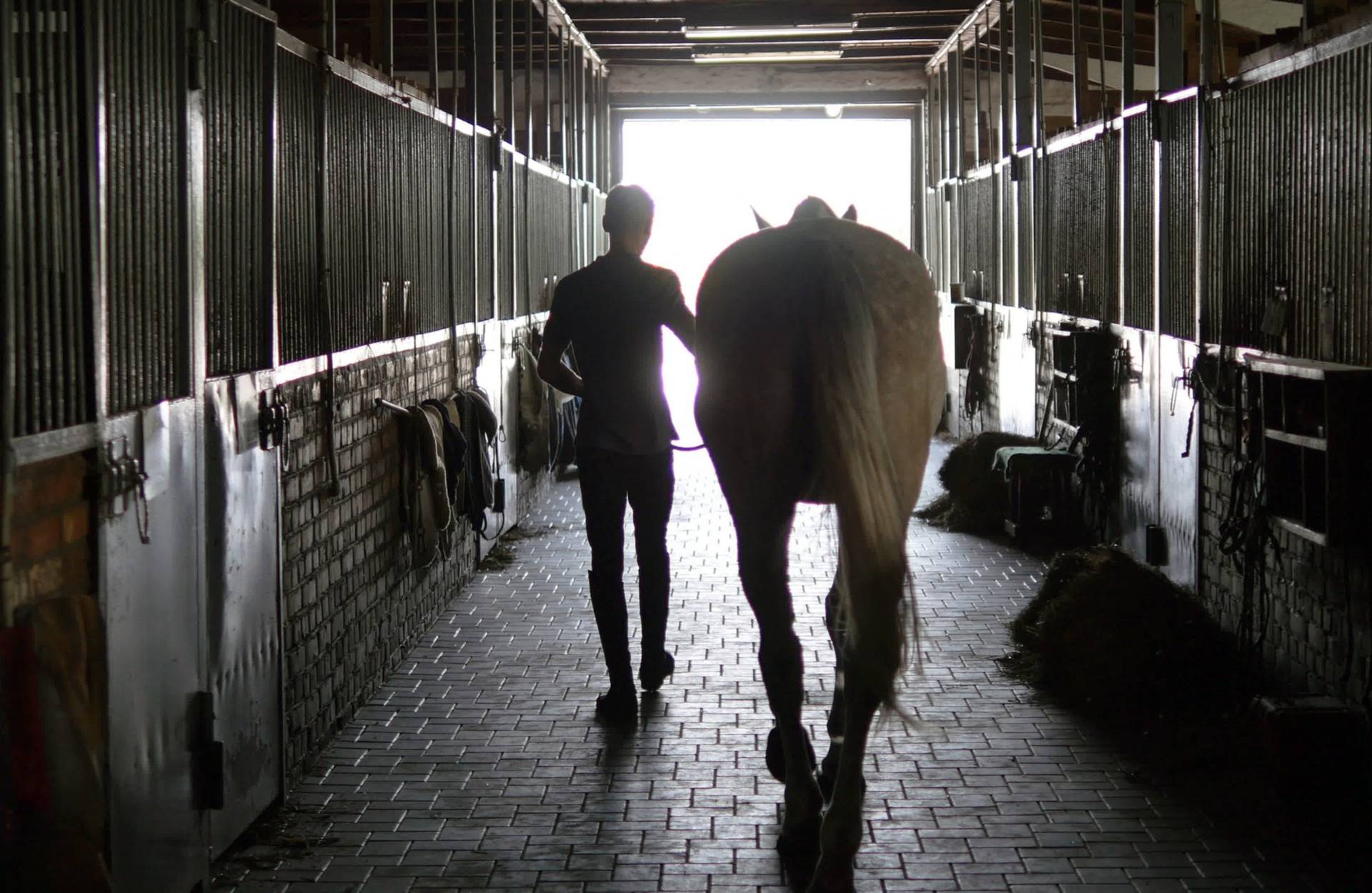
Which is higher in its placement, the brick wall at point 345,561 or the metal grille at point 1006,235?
the metal grille at point 1006,235

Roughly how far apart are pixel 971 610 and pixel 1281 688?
1.85m

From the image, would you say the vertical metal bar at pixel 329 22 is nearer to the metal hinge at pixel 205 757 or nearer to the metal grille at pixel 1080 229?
the metal hinge at pixel 205 757

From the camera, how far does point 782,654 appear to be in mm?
3414

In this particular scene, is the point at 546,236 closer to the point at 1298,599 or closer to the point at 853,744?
the point at 1298,599

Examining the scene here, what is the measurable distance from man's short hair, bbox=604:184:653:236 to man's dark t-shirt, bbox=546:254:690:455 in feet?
0.36

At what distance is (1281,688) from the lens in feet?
14.9

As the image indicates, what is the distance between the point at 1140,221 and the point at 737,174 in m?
17.8

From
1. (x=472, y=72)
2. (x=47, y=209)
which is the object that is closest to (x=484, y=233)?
(x=472, y=72)

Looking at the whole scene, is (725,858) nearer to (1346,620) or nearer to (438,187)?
(1346,620)

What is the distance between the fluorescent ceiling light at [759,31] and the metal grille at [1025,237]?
10.1 ft

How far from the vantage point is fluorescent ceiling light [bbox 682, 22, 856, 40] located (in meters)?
12.2

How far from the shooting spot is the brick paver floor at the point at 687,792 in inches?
132

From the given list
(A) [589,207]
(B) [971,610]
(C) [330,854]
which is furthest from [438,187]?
(A) [589,207]

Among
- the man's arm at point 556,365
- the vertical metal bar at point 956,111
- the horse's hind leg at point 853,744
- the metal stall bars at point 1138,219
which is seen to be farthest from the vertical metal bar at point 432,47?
the vertical metal bar at point 956,111
